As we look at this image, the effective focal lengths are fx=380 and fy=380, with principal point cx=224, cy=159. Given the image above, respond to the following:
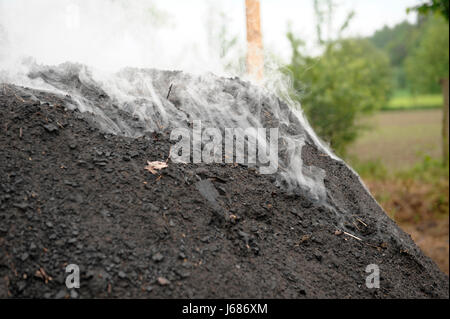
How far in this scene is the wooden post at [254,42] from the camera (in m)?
3.44

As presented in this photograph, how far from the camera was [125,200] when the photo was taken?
6.44ft

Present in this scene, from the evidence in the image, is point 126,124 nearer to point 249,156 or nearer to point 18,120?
point 18,120

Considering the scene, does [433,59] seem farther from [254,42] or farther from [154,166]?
[154,166]

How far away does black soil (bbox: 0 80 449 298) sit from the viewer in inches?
66.1

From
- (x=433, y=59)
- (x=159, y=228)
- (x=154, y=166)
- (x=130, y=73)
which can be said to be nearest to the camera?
(x=159, y=228)

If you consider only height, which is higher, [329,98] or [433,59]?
[433,59]

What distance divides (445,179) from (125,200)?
24.4 feet

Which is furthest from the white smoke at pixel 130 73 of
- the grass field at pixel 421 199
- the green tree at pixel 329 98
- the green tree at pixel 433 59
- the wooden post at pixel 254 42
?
the green tree at pixel 433 59

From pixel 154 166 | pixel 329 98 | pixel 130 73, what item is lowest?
pixel 154 166

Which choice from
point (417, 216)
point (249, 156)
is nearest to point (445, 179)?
point (417, 216)

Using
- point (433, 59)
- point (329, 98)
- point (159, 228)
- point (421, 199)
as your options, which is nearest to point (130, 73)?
point (159, 228)

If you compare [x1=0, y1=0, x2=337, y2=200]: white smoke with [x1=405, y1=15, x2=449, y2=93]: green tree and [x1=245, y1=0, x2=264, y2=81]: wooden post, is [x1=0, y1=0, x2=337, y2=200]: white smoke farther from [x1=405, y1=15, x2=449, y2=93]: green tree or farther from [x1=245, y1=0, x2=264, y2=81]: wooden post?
[x1=405, y1=15, x2=449, y2=93]: green tree

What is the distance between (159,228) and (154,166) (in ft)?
1.45

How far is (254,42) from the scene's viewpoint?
3.49m
